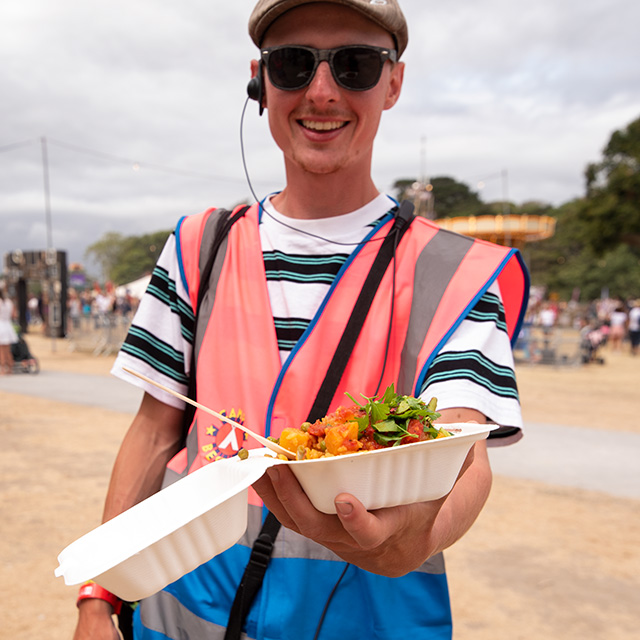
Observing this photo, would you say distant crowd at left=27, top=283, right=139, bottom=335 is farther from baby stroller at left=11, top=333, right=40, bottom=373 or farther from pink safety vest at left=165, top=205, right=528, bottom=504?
pink safety vest at left=165, top=205, right=528, bottom=504

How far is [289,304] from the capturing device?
5.53ft

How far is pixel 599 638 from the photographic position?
3879 millimetres

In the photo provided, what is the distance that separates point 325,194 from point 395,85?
1.26 ft

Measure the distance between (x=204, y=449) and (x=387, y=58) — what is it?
1099 millimetres

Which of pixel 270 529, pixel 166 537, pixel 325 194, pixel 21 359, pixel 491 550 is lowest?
pixel 491 550

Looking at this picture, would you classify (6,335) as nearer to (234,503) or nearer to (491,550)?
(491,550)

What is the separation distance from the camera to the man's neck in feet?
5.71

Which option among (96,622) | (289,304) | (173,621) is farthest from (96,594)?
(289,304)

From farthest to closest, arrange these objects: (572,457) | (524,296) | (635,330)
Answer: (635,330) < (572,457) < (524,296)

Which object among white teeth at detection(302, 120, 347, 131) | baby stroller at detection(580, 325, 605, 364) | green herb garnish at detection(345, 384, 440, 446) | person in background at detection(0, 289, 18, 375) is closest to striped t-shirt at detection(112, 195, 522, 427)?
white teeth at detection(302, 120, 347, 131)

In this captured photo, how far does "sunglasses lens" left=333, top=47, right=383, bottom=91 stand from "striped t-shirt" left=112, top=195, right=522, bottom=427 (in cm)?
32

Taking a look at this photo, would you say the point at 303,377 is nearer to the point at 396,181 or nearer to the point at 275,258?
the point at 275,258

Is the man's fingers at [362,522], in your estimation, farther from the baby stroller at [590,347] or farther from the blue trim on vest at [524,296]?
the baby stroller at [590,347]

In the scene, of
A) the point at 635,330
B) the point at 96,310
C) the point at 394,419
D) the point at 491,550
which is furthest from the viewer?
the point at 96,310
